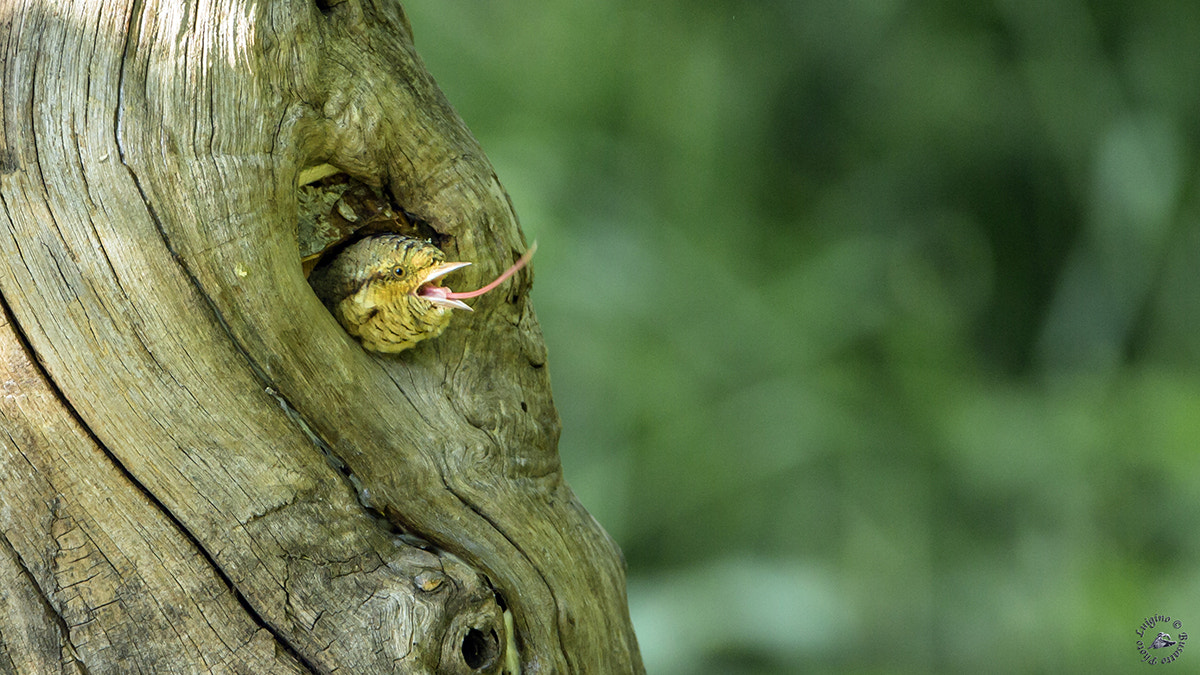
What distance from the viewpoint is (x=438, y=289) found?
117cm

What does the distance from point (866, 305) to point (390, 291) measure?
2.33 meters

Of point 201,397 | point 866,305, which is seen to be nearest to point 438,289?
point 201,397

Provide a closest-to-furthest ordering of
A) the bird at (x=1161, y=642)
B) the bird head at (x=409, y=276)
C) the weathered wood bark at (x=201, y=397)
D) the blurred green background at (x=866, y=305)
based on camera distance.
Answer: the weathered wood bark at (x=201, y=397) → the bird head at (x=409, y=276) → the bird at (x=1161, y=642) → the blurred green background at (x=866, y=305)

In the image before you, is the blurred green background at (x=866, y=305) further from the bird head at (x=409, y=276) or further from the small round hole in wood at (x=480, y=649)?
the small round hole in wood at (x=480, y=649)

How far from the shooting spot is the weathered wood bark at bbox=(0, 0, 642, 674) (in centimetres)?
88

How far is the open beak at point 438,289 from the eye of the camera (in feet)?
3.76

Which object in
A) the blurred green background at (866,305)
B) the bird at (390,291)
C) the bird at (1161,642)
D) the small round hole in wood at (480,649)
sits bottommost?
the small round hole in wood at (480,649)

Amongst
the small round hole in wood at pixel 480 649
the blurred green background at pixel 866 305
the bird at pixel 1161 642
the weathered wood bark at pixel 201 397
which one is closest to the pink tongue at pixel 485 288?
the weathered wood bark at pixel 201 397

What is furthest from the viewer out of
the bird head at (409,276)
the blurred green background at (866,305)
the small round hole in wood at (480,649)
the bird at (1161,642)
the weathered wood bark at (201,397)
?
the blurred green background at (866,305)

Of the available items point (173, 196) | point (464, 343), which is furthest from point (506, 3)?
point (173, 196)

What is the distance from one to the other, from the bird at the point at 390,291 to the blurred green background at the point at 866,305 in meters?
2.01

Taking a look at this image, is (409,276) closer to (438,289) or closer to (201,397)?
(438,289)

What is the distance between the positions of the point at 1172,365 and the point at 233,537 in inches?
118

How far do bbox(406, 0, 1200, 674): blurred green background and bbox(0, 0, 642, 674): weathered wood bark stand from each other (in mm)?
2134
